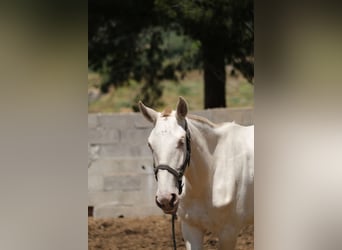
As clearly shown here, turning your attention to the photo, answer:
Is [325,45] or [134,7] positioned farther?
[134,7]

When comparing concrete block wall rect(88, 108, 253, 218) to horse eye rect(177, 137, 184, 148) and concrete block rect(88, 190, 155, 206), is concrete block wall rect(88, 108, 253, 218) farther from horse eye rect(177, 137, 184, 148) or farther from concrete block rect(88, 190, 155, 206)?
horse eye rect(177, 137, 184, 148)

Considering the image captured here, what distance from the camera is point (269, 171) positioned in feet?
7.05

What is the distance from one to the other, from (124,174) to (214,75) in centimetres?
144

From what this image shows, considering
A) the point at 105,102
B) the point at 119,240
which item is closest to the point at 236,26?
the point at 119,240

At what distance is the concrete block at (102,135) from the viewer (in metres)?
4.02

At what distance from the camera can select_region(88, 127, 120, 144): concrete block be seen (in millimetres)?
4023

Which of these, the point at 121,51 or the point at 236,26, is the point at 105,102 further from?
the point at 236,26

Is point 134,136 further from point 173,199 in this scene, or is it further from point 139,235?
point 173,199

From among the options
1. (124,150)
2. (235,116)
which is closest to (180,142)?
(235,116)

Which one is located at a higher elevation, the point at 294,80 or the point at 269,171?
the point at 294,80

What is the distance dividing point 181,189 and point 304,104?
65 centimetres

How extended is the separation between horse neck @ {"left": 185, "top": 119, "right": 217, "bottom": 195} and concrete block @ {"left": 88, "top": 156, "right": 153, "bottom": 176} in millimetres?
1104

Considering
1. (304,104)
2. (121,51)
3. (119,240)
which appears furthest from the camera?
(121,51)

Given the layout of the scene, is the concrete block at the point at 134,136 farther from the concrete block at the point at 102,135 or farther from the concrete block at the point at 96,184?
the concrete block at the point at 96,184
